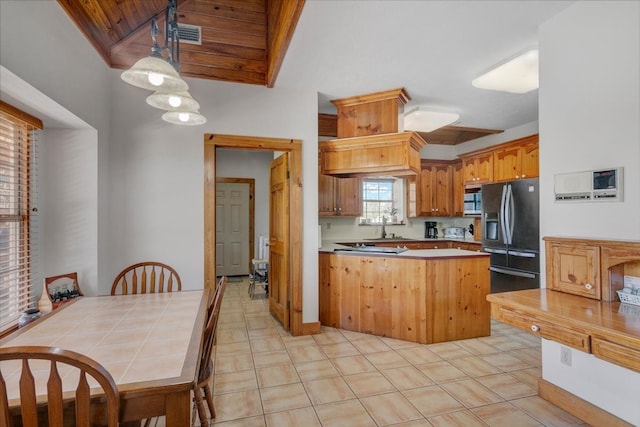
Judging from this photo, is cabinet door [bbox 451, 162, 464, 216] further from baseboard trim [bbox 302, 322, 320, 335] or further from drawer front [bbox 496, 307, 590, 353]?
drawer front [bbox 496, 307, 590, 353]

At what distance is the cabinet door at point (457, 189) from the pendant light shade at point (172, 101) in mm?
5179

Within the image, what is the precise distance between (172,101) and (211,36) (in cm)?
167

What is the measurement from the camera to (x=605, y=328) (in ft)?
4.87

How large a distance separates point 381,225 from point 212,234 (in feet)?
11.6

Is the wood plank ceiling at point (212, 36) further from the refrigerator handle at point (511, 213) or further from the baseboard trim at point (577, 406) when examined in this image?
the refrigerator handle at point (511, 213)

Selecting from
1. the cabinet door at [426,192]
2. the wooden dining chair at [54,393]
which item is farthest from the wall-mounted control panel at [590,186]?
the cabinet door at [426,192]

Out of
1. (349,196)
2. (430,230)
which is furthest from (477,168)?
(349,196)

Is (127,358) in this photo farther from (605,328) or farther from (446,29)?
(446,29)

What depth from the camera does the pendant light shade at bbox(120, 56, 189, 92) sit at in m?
1.67

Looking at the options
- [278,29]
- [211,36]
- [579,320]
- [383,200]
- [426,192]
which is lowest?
[579,320]

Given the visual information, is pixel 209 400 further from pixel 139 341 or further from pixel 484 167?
pixel 484 167

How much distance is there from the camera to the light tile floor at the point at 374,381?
2141mm

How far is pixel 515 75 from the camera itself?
9.96 feet

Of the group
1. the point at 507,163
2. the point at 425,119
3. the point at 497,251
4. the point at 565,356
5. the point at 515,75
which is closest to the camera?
the point at 565,356
